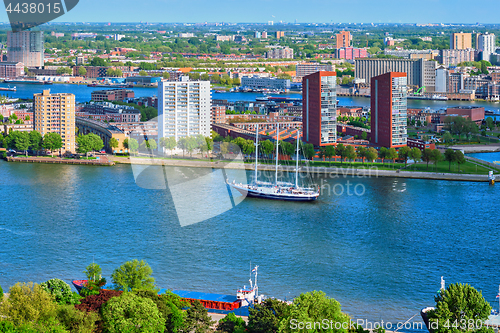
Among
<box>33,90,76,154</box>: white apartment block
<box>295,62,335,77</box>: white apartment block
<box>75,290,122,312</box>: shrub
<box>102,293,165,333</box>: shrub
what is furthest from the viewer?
<box>295,62,335,77</box>: white apartment block

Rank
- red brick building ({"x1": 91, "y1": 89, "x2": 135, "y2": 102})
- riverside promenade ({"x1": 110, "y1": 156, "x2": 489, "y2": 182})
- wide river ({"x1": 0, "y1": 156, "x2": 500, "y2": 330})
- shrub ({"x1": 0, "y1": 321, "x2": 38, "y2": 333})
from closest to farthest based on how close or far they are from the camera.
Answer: shrub ({"x1": 0, "y1": 321, "x2": 38, "y2": 333}) → wide river ({"x1": 0, "y1": 156, "x2": 500, "y2": 330}) → riverside promenade ({"x1": 110, "y1": 156, "x2": 489, "y2": 182}) → red brick building ({"x1": 91, "y1": 89, "x2": 135, "y2": 102})

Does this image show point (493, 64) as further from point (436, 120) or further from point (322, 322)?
point (322, 322)

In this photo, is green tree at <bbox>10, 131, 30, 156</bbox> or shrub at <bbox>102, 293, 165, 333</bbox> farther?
green tree at <bbox>10, 131, 30, 156</bbox>

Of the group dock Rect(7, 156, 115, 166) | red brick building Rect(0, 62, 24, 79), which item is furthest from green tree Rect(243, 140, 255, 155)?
red brick building Rect(0, 62, 24, 79)

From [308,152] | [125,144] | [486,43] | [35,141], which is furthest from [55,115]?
[486,43]

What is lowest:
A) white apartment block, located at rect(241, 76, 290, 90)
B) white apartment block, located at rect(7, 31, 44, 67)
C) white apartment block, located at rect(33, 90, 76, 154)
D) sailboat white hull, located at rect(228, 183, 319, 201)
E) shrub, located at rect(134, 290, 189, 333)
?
shrub, located at rect(134, 290, 189, 333)

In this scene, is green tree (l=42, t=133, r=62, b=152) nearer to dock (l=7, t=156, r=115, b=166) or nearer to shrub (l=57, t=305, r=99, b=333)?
dock (l=7, t=156, r=115, b=166)

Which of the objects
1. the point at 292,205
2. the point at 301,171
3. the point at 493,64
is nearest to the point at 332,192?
the point at 292,205

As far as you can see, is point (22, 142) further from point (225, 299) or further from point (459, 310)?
point (459, 310)
